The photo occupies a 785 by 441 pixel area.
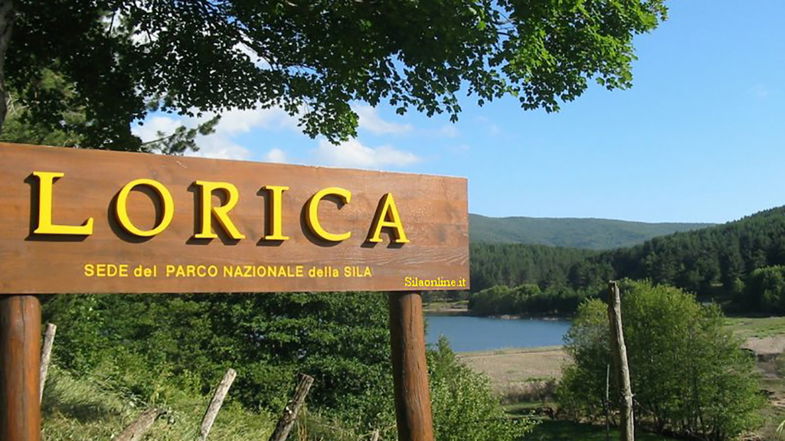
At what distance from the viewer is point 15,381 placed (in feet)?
12.0

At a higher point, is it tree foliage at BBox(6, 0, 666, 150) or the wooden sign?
tree foliage at BBox(6, 0, 666, 150)

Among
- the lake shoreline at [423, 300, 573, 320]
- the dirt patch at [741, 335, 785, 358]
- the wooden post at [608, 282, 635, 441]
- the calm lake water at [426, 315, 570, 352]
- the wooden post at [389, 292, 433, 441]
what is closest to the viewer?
the wooden post at [389, 292, 433, 441]

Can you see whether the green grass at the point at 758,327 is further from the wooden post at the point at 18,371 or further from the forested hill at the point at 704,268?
the wooden post at the point at 18,371

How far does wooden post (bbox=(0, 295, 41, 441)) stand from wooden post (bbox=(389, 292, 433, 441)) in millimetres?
2209

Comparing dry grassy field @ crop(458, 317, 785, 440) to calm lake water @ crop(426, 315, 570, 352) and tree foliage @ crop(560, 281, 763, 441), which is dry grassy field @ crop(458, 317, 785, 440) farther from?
calm lake water @ crop(426, 315, 570, 352)

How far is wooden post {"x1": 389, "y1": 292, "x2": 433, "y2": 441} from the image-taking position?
485 centimetres

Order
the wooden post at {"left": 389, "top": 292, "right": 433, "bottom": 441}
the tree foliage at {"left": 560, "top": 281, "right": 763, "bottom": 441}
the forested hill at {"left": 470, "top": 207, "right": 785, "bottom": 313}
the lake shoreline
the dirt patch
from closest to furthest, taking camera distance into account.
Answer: the wooden post at {"left": 389, "top": 292, "right": 433, "bottom": 441} < the tree foliage at {"left": 560, "top": 281, "right": 763, "bottom": 441} < the dirt patch < the forested hill at {"left": 470, "top": 207, "right": 785, "bottom": 313} < the lake shoreline

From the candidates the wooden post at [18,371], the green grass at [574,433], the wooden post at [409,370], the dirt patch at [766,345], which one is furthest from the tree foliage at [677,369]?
the wooden post at [18,371]

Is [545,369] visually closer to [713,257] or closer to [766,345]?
[766,345]

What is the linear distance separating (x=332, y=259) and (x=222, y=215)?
0.76 meters

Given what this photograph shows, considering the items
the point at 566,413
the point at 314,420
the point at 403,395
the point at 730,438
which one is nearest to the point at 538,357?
the point at 566,413

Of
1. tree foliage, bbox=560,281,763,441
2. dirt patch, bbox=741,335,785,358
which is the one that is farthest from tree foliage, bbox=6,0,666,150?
dirt patch, bbox=741,335,785,358

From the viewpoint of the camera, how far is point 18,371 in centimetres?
366

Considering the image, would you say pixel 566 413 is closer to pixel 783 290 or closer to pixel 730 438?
pixel 730 438
